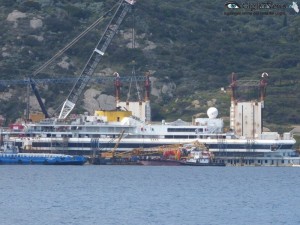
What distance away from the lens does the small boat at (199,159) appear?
173 meters

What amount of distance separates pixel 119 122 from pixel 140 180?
46.6 m

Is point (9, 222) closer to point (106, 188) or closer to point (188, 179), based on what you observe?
point (106, 188)

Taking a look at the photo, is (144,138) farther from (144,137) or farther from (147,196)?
(147,196)

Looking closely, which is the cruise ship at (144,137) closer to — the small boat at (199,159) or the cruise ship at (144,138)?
the cruise ship at (144,138)

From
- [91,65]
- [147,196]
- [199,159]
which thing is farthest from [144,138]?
[147,196]

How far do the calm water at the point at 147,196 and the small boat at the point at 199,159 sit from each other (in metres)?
15.3

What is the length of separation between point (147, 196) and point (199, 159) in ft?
198

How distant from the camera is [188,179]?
13850cm

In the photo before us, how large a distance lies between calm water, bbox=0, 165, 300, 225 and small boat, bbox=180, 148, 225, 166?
15.3 meters

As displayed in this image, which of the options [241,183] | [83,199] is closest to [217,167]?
[241,183]

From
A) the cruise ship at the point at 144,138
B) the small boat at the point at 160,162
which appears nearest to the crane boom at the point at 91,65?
the cruise ship at the point at 144,138

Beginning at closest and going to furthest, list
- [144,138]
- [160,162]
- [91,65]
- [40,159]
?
Result: [40,159], [160,162], [144,138], [91,65]

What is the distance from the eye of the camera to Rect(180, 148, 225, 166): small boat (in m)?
173

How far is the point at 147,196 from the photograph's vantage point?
11306 cm
